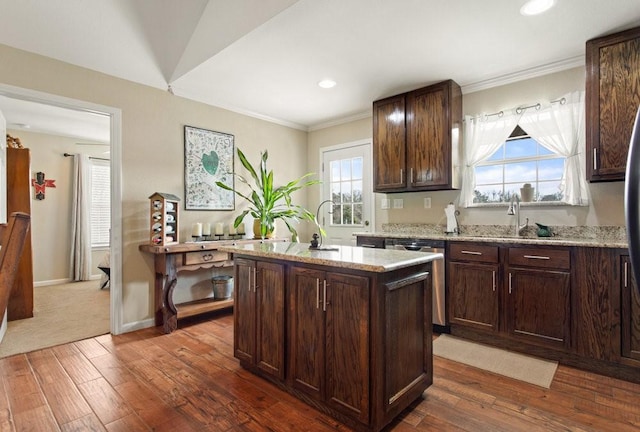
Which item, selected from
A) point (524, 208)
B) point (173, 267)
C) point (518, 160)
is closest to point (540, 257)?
point (524, 208)

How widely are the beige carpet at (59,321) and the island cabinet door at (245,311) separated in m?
1.73

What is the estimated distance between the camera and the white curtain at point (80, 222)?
18.8ft

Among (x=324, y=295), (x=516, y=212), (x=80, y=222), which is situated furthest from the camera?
(x=80, y=222)

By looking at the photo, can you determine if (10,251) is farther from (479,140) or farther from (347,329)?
(479,140)

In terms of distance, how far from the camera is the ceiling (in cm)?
238

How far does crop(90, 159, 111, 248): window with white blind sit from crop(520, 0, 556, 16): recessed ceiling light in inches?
259

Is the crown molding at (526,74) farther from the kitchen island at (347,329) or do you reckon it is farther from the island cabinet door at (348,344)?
the island cabinet door at (348,344)

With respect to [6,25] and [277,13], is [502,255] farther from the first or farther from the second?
[6,25]

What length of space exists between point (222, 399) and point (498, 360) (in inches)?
82.8

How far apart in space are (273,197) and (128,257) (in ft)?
5.47

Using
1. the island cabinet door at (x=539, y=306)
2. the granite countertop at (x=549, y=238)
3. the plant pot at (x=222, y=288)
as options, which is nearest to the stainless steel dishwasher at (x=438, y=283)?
the granite countertop at (x=549, y=238)

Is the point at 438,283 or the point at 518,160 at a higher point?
the point at 518,160

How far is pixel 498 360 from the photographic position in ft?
8.78

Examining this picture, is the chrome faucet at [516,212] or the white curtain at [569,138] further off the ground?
the white curtain at [569,138]
